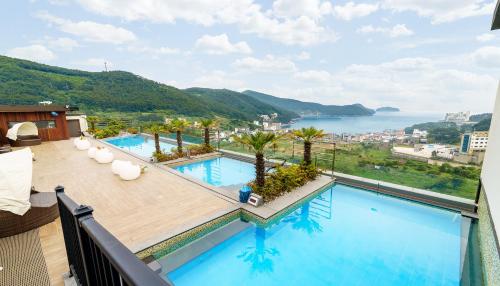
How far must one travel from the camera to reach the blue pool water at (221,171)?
9.86m

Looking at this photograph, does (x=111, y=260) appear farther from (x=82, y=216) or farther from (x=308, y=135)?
(x=308, y=135)

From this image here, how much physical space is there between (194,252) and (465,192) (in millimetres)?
8635

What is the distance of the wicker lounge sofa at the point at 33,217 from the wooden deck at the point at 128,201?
23 cm

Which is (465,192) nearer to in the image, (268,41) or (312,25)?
(312,25)

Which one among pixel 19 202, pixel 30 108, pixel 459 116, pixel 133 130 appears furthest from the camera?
pixel 133 130

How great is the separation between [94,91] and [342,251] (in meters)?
50.6

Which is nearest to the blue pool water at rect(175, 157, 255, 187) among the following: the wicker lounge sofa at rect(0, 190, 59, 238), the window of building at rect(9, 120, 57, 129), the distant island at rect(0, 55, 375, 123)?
the wicker lounge sofa at rect(0, 190, 59, 238)

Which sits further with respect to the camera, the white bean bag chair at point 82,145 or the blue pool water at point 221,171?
the white bean bag chair at point 82,145

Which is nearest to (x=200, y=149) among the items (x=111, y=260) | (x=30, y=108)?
(x=111, y=260)

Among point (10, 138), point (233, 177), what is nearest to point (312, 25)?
point (233, 177)

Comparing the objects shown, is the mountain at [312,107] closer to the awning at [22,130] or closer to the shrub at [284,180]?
the shrub at [284,180]

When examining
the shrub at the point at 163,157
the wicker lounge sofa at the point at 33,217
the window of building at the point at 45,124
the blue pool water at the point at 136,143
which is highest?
the window of building at the point at 45,124

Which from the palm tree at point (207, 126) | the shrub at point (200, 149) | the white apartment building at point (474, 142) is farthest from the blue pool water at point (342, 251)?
the palm tree at point (207, 126)

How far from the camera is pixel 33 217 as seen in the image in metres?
4.62
